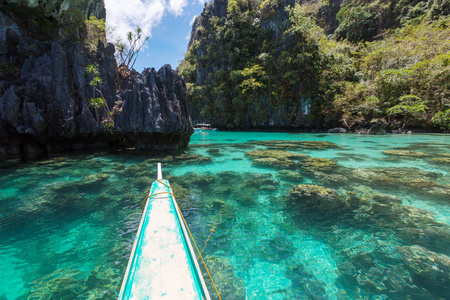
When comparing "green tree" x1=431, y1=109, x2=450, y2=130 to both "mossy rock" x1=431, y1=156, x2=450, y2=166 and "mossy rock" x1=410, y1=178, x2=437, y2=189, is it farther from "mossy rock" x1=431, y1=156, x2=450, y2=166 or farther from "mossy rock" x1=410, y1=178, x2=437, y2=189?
"mossy rock" x1=410, y1=178, x2=437, y2=189

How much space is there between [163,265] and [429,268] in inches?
189

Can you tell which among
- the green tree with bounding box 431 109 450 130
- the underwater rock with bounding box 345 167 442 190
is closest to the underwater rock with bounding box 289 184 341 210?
the underwater rock with bounding box 345 167 442 190

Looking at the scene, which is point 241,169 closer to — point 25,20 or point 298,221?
point 298,221

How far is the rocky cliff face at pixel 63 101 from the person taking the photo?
14.2 metres

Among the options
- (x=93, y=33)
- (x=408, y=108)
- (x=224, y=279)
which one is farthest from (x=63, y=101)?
(x=408, y=108)

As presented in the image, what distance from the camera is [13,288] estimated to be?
3320 millimetres

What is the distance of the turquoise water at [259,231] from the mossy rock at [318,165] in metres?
0.72

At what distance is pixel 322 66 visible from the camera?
35.4m

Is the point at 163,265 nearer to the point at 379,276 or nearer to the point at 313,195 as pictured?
the point at 379,276

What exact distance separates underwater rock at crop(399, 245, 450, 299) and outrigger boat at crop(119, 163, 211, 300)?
12.6 ft

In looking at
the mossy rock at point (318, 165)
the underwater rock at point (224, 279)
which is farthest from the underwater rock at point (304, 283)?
the mossy rock at point (318, 165)

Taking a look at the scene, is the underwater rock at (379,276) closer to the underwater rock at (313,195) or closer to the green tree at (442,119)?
the underwater rock at (313,195)

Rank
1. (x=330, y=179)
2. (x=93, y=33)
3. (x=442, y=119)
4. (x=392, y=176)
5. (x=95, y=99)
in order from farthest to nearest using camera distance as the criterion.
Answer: (x=442, y=119) < (x=93, y=33) < (x=95, y=99) < (x=392, y=176) < (x=330, y=179)

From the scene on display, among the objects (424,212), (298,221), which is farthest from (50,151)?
(424,212)
